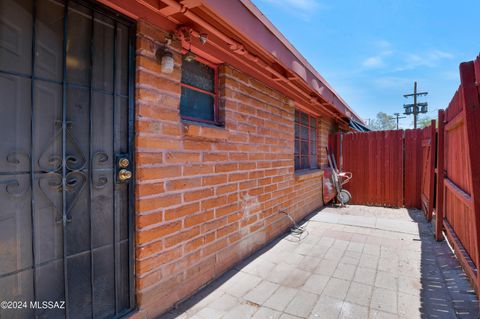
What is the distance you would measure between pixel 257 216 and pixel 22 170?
2704 mm

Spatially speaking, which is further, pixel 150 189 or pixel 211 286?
pixel 211 286

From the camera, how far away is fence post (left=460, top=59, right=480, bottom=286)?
6.56ft

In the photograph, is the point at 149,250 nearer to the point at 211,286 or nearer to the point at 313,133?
the point at 211,286

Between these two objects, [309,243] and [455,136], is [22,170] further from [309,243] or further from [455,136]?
[455,136]

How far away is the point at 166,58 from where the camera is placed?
6.63ft

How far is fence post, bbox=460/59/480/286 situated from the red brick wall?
2.18 m

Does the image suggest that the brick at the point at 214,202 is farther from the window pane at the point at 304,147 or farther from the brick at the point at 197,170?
the window pane at the point at 304,147

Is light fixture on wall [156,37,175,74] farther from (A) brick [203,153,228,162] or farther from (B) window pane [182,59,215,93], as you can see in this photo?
(A) brick [203,153,228,162]

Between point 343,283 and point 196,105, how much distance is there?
2.48 metres

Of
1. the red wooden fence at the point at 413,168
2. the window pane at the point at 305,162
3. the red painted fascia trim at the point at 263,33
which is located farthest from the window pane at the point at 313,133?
the red wooden fence at the point at 413,168

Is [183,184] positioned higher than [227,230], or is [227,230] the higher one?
[183,184]

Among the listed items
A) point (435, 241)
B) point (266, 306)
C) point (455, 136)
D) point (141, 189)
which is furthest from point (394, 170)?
point (141, 189)

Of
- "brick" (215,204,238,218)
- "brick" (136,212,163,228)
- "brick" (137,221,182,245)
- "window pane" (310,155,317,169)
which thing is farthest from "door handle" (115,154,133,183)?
"window pane" (310,155,317,169)

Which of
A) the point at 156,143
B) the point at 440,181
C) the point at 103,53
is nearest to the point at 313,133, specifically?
the point at 440,181
